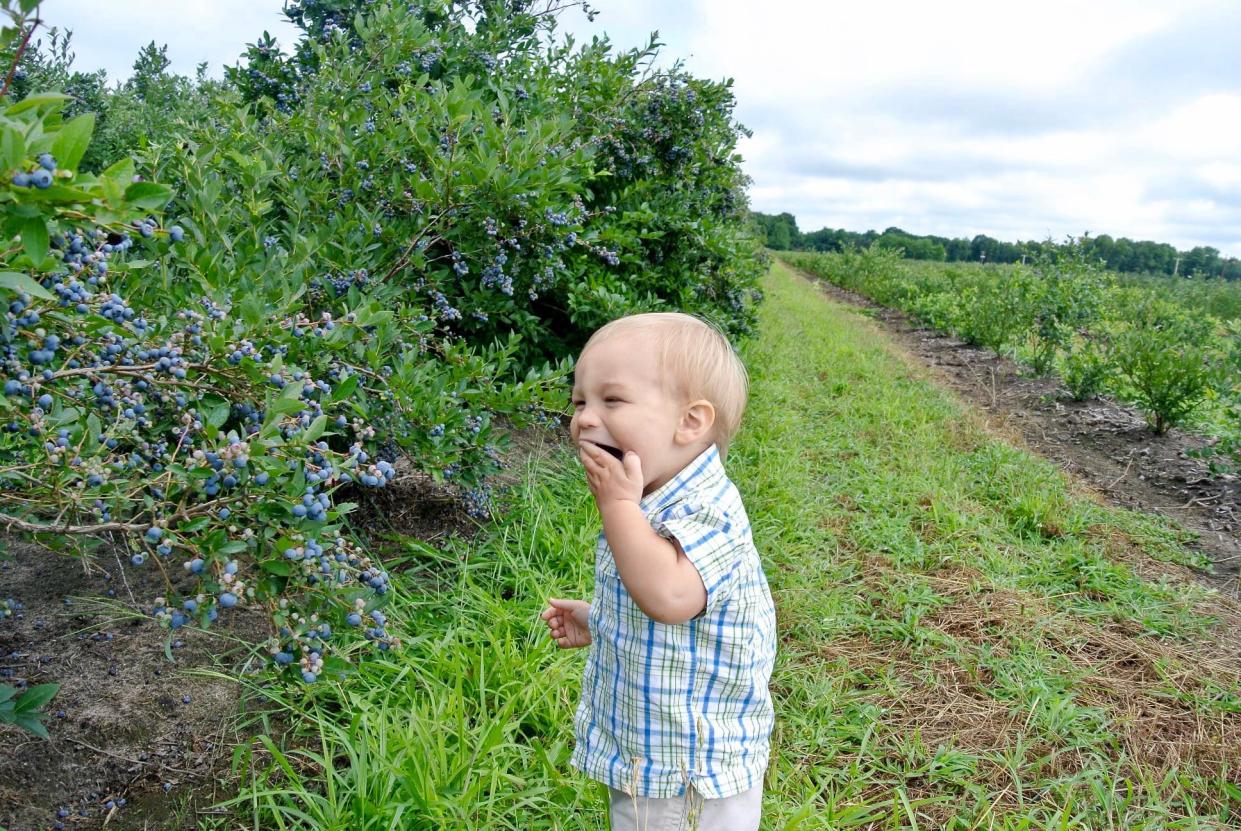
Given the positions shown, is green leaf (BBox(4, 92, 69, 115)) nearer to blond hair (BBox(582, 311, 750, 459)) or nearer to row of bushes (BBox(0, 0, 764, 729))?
row of bushes (BBox(0, 0, 764, 729))

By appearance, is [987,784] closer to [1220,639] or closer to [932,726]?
[932,726]

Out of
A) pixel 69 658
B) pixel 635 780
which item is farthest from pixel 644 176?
pixel 635 780

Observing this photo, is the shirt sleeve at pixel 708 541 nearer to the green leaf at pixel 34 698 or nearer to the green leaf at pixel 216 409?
the green leaf at pixel 216 409

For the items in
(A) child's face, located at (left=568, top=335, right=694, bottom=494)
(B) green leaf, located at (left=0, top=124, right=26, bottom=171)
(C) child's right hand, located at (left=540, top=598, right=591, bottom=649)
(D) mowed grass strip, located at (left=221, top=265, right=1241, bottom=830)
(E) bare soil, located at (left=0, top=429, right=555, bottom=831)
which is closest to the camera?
(B) green leaf, located at (left=0, top=124, right=26, bottom=171)

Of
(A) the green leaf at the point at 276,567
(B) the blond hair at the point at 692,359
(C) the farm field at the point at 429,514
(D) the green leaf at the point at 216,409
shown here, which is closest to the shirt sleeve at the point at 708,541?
(B) the blond hair at the point at 692,359

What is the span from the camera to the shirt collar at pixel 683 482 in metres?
1.44

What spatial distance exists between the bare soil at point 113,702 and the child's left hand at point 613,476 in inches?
44.1

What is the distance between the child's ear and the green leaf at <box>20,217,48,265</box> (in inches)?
37.0

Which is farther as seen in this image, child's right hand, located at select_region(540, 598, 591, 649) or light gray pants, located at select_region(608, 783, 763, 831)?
child's right hand, located at select_region(540, 598, 591, 649)

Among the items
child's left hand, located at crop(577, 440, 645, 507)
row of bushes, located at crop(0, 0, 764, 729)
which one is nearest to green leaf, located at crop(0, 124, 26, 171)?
row of bushes, located at crop(0, 0, 764, 729)

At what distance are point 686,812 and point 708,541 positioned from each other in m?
0.50

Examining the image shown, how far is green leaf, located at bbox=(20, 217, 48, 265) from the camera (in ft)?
3.06

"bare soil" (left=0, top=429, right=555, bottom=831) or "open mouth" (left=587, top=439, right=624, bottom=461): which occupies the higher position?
"open mouth" (left=587, top=439, right=624, bottom=461)

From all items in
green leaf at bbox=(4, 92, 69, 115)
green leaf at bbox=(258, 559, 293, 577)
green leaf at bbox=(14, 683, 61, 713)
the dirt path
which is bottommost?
the dirt path
